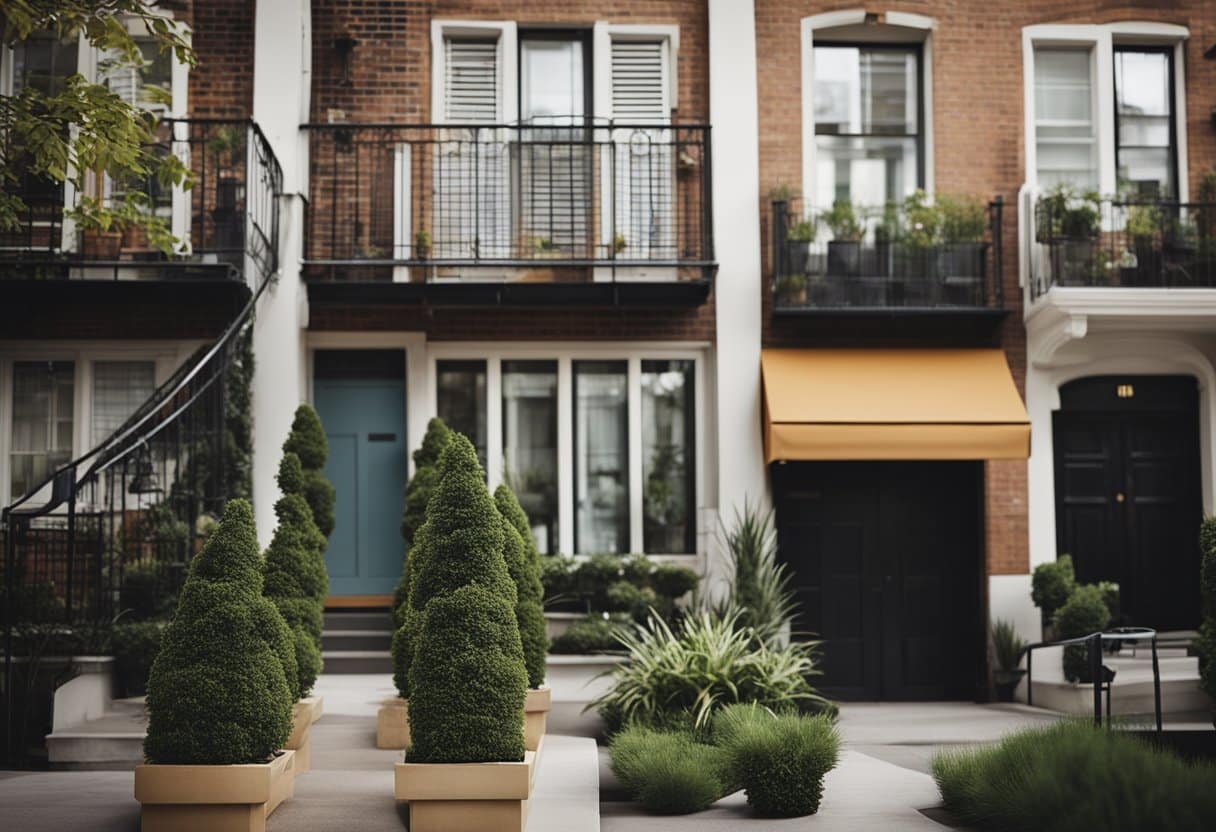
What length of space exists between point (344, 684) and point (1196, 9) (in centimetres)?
1232

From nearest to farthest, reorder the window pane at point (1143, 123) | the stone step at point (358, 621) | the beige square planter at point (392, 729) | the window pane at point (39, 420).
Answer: the beige square planter at point (392, 729) → the stone step at point (358, 621) → the window pane at point (39, 420) → the window pane at point (1143, 123)

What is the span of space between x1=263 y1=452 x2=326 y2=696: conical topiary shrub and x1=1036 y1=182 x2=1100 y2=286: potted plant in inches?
357

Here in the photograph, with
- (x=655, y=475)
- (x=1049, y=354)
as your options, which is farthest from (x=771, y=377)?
(x=1049, y=354)

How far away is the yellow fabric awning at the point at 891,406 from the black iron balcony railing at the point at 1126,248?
1.24m

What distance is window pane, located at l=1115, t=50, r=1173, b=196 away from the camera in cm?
1630

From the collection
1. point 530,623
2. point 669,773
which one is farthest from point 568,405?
point 669,773

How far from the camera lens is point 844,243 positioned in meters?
15.3

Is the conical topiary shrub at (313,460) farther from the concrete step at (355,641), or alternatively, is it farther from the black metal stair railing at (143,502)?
the concrete step at (355,641)

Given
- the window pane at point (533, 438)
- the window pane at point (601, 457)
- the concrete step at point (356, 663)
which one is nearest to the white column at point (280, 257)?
the concrete step at point (356, 663)

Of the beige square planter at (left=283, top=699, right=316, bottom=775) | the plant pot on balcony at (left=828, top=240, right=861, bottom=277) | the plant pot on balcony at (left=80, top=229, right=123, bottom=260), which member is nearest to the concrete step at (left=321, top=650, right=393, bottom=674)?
the beige square planter at (left=283, top=699, right=316, bottom=775)

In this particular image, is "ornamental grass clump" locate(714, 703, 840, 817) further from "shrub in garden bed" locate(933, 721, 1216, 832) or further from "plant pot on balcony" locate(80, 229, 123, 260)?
"plant pot on balcony" locate(80, 229, 123, 260)

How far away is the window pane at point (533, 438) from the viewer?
1562 centimetres

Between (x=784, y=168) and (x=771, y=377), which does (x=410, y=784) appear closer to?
(x=771, y=377)

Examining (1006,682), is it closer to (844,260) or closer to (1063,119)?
(844,260)
